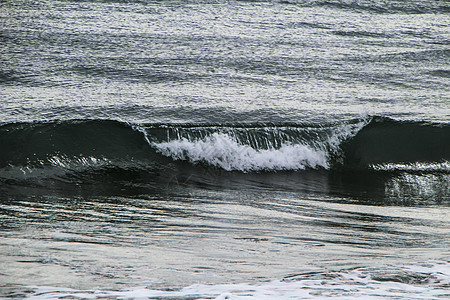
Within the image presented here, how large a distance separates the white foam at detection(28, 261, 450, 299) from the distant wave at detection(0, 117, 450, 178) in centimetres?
441

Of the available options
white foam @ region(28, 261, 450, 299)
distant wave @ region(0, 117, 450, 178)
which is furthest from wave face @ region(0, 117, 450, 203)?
white foam @ region(28, 261, 450, 299)

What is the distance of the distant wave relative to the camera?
303 inches

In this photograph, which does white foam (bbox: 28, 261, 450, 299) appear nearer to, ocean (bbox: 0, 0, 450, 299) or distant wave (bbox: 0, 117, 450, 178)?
ocean (bbox: 0, 0, 450, 299)

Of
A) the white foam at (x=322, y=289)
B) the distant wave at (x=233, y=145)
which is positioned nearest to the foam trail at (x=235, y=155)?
the distant wave at (x=233, y=145)

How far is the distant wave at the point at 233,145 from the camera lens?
7684 mm

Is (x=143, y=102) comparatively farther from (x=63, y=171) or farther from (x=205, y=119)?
(x=63, y=171)

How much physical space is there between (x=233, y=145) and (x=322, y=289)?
5109 mm

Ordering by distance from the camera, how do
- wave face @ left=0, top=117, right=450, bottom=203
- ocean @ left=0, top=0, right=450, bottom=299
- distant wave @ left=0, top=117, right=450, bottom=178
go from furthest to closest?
1. distant wave @ left=0, top=117, right=450, bottom=178
2. wave face @ left=0, top=117, right=450, bottom=203
3. ocean @ left=0, top=0, right=450, bottom=299

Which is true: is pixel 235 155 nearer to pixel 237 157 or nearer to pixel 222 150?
pixel 237 157

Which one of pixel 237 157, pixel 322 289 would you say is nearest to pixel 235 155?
pixel 237 157

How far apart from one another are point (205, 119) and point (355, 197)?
3288 mm

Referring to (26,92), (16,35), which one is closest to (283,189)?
(26,92)

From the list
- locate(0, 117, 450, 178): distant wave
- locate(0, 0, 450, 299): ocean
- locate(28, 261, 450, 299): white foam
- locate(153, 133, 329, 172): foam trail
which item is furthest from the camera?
locate(153, 133, 329, 172): foam trail

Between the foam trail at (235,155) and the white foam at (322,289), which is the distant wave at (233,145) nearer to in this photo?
the foam trail at (235,155)
